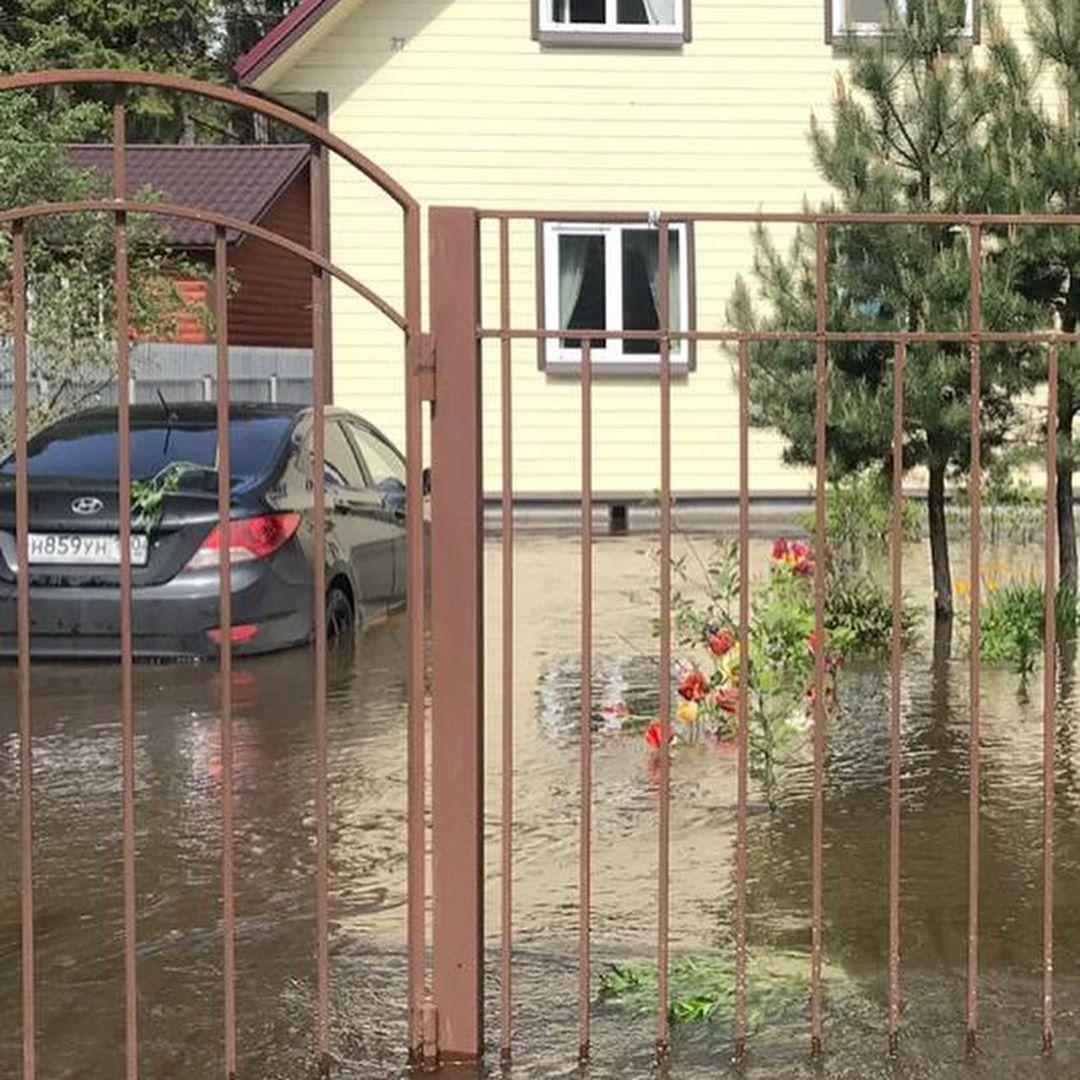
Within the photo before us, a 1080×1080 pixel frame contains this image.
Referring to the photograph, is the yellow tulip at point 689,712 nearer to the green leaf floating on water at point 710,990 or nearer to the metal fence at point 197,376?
the green leaf floating on water at point 710,990

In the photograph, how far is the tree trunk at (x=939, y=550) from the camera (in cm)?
1143

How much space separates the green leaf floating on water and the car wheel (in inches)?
225

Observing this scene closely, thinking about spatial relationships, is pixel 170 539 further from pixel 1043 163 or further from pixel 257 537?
pixel 1043 163

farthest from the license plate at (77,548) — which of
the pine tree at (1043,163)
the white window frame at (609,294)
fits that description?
the white window frame at (609,294)

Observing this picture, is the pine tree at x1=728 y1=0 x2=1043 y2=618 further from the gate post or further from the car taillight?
the gate post

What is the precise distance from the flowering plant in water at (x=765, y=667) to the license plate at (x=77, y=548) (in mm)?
2612

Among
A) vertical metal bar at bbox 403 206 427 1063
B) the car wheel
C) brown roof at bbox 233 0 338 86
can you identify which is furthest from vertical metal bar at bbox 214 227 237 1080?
brown roof at bbox 233 0 338 86

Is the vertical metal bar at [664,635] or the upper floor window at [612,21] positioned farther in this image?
the upper floor window at [612,21]

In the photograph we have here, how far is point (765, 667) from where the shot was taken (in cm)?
795

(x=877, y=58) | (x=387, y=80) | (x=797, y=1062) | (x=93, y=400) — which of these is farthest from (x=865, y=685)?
(x=387, y=80)

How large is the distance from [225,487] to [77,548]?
5867 mm

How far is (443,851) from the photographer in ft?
16.0

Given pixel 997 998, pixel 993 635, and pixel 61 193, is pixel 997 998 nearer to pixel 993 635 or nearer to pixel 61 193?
pixel 993 635

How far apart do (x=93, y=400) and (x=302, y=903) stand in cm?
1337
